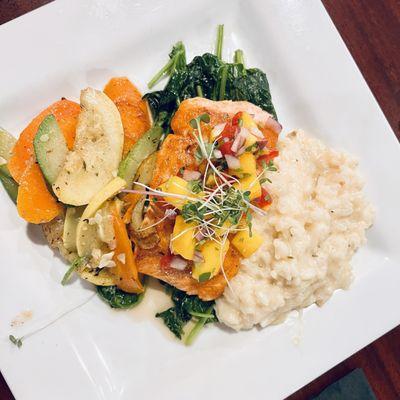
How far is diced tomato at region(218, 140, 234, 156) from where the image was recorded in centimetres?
317

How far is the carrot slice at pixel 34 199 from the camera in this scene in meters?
3.26

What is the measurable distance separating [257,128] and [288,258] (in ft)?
3.07

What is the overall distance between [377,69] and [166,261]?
2644 mm

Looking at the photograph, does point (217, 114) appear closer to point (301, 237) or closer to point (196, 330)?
point (301, 237)

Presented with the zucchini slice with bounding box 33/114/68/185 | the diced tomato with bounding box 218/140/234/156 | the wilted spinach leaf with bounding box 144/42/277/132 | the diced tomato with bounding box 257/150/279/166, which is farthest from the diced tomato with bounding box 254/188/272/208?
the zucchini slice with bounding box 33/114/68/185

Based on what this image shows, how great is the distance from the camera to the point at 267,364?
351 cm

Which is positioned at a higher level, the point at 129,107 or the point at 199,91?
the point at 129,107

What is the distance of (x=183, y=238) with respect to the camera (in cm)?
316

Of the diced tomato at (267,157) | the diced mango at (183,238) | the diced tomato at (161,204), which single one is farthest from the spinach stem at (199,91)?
the diced mango at (183,238)

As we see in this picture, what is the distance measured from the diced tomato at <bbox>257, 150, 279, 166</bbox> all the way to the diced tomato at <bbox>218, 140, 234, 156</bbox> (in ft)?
1.02

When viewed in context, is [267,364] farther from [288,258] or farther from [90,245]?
[90,245]

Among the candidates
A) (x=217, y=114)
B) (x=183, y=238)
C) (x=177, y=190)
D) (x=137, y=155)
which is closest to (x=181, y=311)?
(x=183, y=238)

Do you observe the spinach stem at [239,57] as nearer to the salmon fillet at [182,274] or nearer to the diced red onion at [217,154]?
the diced red onion at [217,154]

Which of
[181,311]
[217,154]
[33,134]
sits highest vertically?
[33,134]
